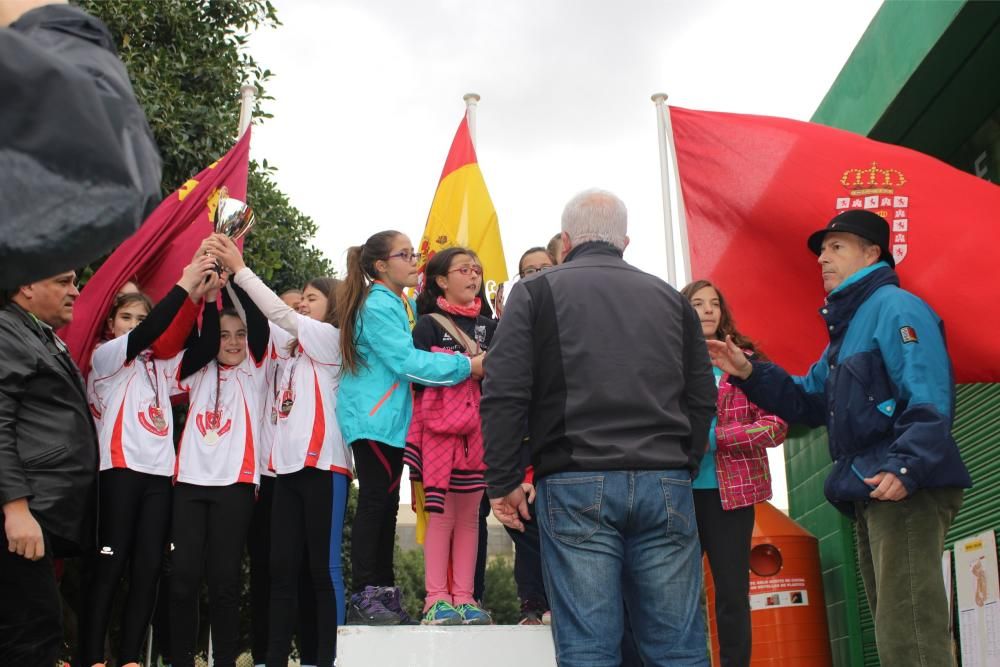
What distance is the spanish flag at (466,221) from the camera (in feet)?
26.6

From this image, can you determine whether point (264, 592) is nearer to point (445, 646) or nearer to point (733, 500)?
point (445, 646)

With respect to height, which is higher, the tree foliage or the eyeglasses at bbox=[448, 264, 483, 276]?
the tree foliage

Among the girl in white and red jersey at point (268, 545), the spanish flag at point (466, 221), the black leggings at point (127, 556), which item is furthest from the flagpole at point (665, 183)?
the black leggings at point (127, 556)

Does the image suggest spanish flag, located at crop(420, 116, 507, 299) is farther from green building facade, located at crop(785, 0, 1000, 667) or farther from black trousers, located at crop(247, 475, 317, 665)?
green building facade, located at crop(785, 0, 1000, 667)

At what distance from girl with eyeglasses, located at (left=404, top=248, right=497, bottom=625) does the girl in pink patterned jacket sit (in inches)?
43.7

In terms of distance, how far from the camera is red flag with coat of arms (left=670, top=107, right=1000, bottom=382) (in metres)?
5.66

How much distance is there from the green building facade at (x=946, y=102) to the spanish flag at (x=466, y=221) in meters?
3.03

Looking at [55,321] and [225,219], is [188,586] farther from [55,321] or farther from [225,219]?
[225,219]

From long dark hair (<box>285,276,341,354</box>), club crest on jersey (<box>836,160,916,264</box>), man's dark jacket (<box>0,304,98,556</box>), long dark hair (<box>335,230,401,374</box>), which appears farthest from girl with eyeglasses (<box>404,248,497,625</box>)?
club crest on jersey (<box>836,160,916,264</box>)

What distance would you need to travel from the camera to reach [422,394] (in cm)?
590

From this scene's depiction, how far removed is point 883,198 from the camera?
599cm

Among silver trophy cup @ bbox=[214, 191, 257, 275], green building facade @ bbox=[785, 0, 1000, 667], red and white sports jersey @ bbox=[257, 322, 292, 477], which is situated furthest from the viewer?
green building facade @ bbox=[785, 0, 1000, 667]

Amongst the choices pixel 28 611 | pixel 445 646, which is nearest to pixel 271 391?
pixel 445 646

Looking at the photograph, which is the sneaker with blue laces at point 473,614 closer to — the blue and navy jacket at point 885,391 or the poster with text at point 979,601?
the blue and navy jacket at point 885,391
